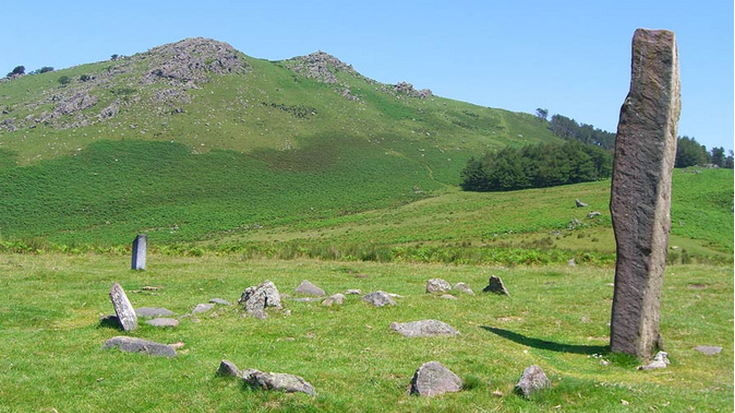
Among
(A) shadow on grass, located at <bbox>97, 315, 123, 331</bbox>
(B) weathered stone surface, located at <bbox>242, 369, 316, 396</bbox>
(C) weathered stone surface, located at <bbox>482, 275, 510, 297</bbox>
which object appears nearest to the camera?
(B) weathered stone surface, located at <bbox>242, 369, 316, 396</bbox>

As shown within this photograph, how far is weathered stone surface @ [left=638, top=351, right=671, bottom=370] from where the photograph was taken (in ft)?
46.9

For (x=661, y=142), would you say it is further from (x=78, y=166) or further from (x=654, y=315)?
(x=78, y=166)

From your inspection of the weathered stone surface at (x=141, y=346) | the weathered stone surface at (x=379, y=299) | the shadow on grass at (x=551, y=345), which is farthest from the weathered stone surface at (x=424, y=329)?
the weathered stone surface at (x=141, y=346)

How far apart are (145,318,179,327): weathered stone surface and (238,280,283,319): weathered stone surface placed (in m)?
2.22

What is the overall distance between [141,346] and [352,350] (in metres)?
4.56

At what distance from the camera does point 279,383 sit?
1066 centimetres

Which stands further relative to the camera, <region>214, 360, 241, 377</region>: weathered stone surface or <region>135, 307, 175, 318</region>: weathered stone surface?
<region>135, 307, 175, 318</region>: weathered stone surface

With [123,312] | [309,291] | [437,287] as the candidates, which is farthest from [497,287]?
[123,312]

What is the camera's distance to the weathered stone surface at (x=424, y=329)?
15969 mm

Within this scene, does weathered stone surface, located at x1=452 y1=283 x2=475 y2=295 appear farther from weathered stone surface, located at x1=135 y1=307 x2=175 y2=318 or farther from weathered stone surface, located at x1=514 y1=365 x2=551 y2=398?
weathered stone surface, located at x1=514 y1=365 x2=551 y2=398

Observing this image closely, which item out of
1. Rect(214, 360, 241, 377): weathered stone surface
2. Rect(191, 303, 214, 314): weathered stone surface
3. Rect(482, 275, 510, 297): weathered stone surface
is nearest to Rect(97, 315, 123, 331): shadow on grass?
Rect(191, 303, 214, 314): weathered stone surface

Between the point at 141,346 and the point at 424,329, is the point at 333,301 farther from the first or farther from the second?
the point at 141,346

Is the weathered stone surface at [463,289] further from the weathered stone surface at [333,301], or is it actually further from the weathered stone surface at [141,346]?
the weathered stone surface at [141,346]

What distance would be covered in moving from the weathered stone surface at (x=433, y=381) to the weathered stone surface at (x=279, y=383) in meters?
1.79
